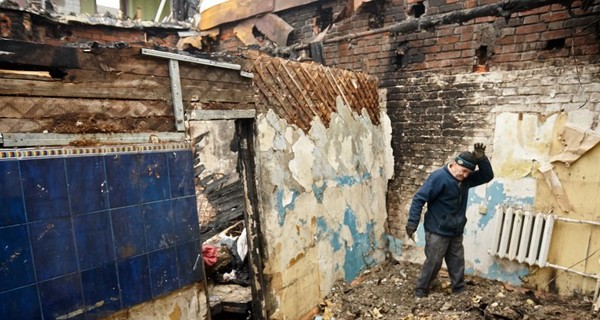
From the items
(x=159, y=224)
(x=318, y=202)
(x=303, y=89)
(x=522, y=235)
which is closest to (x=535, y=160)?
(x=522, y=235)

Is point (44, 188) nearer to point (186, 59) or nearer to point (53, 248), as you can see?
point (53, 248)

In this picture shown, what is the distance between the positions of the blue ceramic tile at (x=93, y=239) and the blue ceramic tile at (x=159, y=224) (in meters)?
0.23

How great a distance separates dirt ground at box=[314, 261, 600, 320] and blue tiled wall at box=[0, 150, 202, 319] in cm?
197

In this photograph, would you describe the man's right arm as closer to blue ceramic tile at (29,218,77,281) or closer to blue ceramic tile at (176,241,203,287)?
blue ceramic tile at (176,241,203,287)

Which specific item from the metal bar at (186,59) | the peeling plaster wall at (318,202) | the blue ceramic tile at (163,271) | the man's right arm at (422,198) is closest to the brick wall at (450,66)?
the peeling plaster wall at (318,202)

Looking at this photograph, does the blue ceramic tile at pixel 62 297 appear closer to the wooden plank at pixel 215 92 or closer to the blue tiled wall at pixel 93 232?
the blue tiled wall at pixel 93 232

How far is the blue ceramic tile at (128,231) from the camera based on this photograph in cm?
218

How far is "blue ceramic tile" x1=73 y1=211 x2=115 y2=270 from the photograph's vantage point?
2016 millimetres

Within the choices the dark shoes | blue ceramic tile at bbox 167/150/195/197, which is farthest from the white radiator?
blue ceramic tile at bbox 167/150/195/197

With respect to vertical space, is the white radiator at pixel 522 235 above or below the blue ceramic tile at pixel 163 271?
below

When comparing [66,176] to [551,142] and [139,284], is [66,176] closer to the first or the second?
[139,284]

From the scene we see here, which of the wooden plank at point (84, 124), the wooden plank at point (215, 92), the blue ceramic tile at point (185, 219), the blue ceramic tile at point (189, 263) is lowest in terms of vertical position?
the blue ceramic tile at point (189, 263)

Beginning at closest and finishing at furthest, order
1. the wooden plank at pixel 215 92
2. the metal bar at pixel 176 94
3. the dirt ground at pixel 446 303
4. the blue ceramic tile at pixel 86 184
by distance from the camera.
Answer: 1. the blue ceramic tile at pixel 86 184
2. the metal bar at pixel 176 94
3. the wooden plank at pixel 215 92
4. the dirt ground at pixel 446 303

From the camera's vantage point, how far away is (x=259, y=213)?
3156 millimetres
